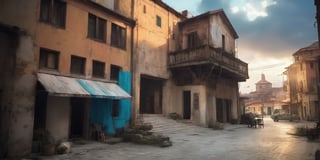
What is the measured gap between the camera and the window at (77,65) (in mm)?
13641

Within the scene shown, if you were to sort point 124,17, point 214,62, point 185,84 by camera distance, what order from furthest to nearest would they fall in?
1. point 185,84
2. point 214,62
3. point 124,17

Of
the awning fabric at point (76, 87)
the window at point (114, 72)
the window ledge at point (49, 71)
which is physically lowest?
the awning fabric at point (76, 87)

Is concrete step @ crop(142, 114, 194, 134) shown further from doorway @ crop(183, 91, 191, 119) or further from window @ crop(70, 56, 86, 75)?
window @ crop(70, 56, 86, 75)

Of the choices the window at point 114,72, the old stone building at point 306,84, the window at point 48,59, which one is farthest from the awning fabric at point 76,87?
the old stone building at point 306,84

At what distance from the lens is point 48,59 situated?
1238 centimetres

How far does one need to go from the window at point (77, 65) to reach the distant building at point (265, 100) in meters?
44.2

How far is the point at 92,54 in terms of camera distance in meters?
14.6

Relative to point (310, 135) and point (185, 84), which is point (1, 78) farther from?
point (310, 135)

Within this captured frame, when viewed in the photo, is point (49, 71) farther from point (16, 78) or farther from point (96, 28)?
point (96, 28)

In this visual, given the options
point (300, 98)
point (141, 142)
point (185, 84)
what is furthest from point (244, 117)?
point (300, 98)

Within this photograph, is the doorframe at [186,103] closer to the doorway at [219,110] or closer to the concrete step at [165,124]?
the concrete step at [165,124]

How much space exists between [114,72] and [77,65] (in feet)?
9.94

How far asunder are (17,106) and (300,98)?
4654cm

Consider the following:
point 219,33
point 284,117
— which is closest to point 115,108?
point 219,33
